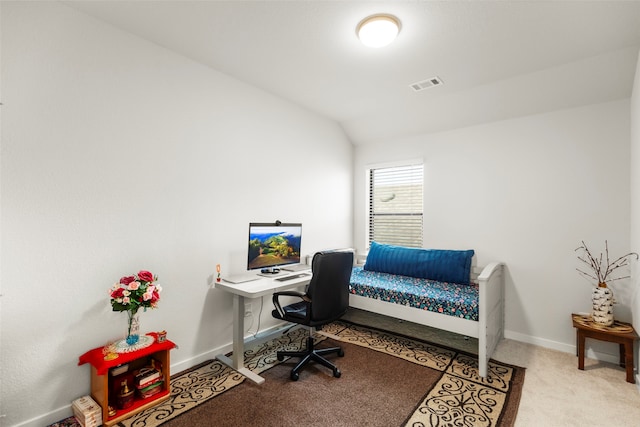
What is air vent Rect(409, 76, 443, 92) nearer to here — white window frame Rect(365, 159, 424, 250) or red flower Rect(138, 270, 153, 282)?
white window frame Rect(365, 159, 424, 250)

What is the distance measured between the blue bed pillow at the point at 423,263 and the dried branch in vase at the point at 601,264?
37.4 inches

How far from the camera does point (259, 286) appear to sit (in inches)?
97.8

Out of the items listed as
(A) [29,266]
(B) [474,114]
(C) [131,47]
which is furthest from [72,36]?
(B) [474,114]

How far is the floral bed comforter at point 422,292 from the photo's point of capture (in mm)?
2605

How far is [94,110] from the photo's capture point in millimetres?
2031

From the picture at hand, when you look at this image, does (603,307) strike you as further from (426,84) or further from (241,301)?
(241,301)

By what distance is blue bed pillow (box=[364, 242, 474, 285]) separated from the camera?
128 inches

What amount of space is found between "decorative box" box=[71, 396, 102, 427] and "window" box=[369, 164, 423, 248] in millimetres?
3425

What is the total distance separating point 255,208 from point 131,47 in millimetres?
1629

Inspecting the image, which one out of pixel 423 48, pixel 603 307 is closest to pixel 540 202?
pixel 603 307

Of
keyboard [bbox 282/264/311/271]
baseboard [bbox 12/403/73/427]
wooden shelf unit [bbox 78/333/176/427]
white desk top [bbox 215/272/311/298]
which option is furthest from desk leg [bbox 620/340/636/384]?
baseboard [bbox 12/403/73/427]

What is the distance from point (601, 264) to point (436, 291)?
58.5 inches

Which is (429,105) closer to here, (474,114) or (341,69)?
(474,114)

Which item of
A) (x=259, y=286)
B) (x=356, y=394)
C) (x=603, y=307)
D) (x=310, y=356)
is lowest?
(x=356, y=394)
